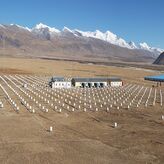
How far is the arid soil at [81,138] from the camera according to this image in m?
24.4

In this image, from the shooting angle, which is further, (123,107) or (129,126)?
(123,107)

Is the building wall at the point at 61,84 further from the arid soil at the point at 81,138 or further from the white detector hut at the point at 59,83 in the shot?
the arid soil at the point at 81,138

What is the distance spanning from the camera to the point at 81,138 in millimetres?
29141

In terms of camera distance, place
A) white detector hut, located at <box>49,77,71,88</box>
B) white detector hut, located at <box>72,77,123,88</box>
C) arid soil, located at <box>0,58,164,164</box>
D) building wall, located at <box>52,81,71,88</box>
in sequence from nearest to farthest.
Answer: arid soil, located at <box>0,58,164,164</box>, white detector hut, located at <box>49,77,71,88</box>, building wall, located at <box>52,81,71,88</box>, white detector hut, located at <box>72,77,123,88</box>

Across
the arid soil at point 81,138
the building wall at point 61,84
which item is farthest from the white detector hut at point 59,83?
the arid soil at point 81,138

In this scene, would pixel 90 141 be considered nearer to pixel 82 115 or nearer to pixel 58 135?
pixel 58 135

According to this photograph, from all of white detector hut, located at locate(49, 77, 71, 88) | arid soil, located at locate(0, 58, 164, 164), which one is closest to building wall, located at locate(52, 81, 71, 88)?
white detector hut, located at locate(49, 77, 71, 88)

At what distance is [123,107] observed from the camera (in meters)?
45.8

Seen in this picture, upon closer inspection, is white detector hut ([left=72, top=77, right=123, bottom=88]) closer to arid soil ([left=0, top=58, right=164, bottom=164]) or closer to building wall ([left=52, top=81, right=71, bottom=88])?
building wall ([left=52, top=81, right=71, bottom=88])

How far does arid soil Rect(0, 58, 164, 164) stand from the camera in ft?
80.2

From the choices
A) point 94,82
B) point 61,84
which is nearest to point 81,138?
point 61,84

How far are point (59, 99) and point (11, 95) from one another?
7479mm

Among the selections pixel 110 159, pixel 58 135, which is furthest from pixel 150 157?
pixel 58 135

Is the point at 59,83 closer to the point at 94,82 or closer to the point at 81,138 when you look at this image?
the point at 94,82
